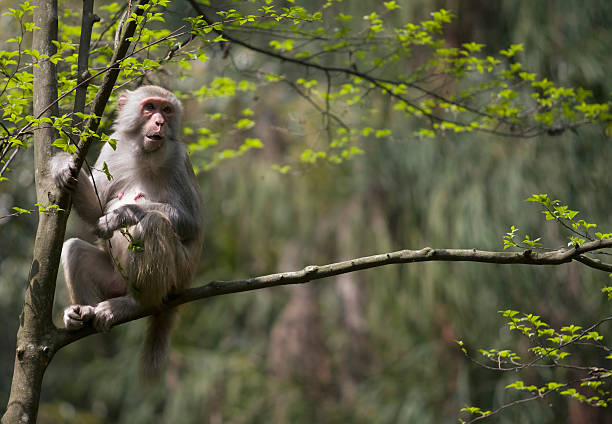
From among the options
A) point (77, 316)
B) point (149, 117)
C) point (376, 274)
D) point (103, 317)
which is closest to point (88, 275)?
point (77, 316)

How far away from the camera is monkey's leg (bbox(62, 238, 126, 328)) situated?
4.70 m

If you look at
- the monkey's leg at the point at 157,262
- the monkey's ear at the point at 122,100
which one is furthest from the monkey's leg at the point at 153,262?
the monkey's ear at the point at 122,100

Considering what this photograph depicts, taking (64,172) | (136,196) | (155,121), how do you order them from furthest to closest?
(136,196)
(155,121)
(64,172)

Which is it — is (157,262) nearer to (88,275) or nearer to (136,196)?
(136,196)

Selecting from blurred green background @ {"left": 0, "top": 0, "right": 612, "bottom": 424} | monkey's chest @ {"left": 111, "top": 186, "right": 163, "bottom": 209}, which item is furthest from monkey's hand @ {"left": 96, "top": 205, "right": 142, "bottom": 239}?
blurred green background @ {"left": 0, "top": 0, "right": 612, "bottom": 424}

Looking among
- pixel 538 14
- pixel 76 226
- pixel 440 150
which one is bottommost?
pixel 76 226

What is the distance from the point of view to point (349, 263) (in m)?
3.44

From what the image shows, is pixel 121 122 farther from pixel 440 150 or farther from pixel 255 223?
pixel 255 223

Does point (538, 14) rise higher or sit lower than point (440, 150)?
higher

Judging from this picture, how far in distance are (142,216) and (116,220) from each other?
7.0 inches

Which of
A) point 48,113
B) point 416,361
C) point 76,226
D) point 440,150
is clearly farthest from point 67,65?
point 416,361

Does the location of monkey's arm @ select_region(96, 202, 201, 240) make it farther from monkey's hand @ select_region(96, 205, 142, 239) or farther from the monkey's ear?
the monkey's ear

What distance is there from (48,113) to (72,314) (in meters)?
1.27

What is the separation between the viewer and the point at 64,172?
364 cm
